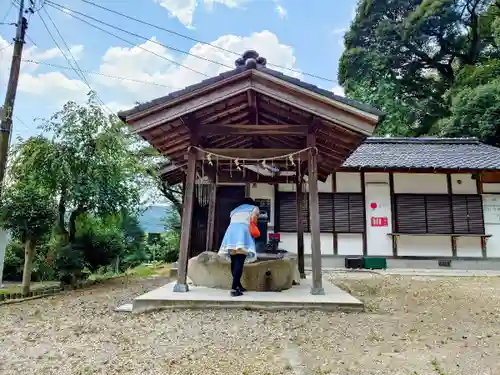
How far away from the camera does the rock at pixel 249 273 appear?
4.62 meters

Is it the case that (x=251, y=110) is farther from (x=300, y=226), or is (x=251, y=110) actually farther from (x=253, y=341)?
(x=253, y=341)

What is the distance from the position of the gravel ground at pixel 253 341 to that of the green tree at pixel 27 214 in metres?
1.77

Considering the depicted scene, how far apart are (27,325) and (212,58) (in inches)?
409

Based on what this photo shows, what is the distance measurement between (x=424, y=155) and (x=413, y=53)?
11798mm

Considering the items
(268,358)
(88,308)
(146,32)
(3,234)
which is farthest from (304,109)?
(146,32)

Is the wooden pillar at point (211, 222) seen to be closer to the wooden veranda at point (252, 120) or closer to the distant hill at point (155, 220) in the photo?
the wooden veranda at point (252, 120)

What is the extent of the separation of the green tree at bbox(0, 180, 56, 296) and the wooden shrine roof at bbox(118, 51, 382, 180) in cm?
263

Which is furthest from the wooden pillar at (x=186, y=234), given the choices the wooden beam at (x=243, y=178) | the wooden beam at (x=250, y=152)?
the wooden beam at (x=243, y=178)

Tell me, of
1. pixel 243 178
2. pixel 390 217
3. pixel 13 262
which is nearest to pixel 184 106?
pixel 243 178

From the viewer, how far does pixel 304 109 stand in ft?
14.2

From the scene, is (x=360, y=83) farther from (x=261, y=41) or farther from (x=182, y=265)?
(x=182, y=265)

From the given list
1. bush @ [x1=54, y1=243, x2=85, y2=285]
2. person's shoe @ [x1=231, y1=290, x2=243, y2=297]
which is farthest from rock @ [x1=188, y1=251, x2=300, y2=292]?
bush @ [x1=54, y1=243, x2=85, y2=285]

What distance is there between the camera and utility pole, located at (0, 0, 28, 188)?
6375 mm

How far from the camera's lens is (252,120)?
223 inches
